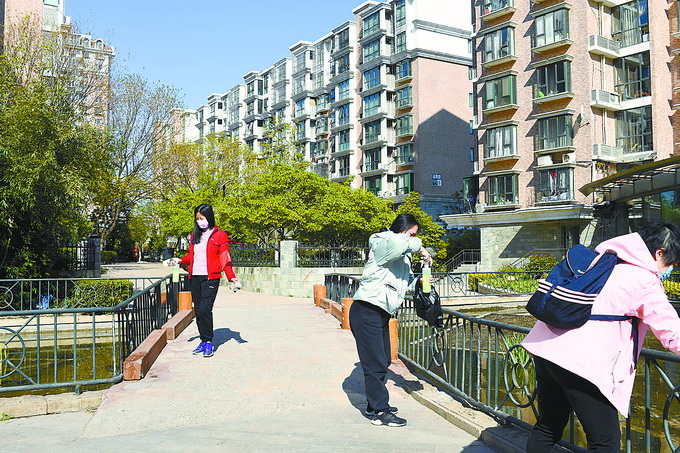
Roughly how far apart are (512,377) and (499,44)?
33936 mm

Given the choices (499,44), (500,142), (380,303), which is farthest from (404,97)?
(380,303)

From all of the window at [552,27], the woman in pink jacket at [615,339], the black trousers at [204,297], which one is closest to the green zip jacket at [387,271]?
the woman in pink jacket at [615,339]

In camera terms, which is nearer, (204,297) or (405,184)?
(204,297)

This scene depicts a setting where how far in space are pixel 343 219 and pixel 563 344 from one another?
2258 centimetres

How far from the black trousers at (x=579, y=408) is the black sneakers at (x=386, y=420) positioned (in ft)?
6.31

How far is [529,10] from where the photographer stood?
3422cm

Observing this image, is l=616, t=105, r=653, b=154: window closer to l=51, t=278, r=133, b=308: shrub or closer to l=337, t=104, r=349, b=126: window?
l=51, t=278, r=133, b=308: shrub

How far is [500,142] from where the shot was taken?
35.2m

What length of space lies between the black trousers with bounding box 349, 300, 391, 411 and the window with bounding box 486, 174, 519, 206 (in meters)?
30.5

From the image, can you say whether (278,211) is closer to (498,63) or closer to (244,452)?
(498,63)

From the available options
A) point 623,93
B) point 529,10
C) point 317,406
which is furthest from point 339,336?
point 529,10

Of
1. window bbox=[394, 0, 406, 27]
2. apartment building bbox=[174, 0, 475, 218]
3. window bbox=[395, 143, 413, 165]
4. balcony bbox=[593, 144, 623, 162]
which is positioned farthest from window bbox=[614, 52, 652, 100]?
window bbox=[394, 0, 406, 27]

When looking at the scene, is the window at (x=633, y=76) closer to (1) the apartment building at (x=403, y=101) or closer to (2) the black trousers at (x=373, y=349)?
(1) the apartment building at (x=403, y=101)

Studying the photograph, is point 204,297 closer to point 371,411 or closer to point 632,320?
point 371,411
